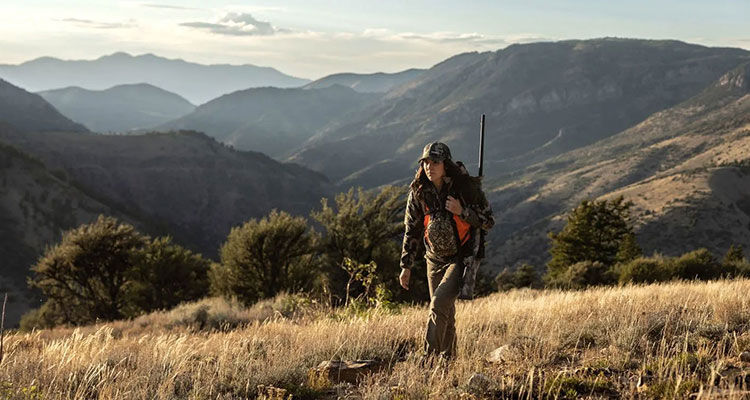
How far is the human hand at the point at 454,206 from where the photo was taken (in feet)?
15.7

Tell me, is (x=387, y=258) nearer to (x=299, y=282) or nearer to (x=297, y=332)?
(x=299, y=282)

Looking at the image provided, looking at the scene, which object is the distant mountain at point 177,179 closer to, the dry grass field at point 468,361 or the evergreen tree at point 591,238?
the evergreen tree at point 591,238

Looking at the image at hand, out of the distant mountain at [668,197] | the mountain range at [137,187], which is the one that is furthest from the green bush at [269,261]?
the distant mountain at [668,197]

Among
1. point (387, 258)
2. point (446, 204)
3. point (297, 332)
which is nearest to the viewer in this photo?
point (446, 204)

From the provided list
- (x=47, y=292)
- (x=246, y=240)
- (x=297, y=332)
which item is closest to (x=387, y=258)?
(x=246, y=240)

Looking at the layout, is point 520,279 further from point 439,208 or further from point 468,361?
point 468,361

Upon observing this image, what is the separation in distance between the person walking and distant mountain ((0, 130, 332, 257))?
103 m

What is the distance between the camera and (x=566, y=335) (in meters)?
5.31

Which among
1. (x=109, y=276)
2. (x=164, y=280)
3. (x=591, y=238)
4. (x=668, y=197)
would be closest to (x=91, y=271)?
(x=109, y=276)

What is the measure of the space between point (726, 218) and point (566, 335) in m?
94.4

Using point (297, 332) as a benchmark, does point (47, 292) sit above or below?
below

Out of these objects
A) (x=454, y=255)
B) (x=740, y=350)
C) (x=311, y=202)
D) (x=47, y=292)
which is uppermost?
(x=454, y=255)

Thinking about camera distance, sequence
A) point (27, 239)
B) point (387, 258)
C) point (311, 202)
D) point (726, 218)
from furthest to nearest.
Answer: point (311, 202) → point (726, 218) → point (27, 239) → point (387, 258)

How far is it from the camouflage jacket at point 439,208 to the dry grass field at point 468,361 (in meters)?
0.96
